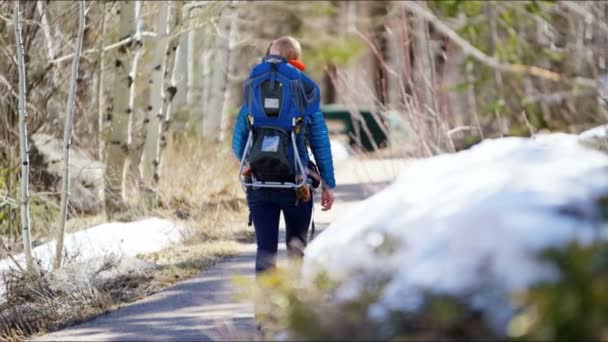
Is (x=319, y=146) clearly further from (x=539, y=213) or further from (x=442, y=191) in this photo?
(x=539, y=213)

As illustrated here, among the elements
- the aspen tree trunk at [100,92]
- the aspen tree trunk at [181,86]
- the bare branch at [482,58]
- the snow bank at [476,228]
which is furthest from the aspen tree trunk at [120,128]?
the snow bank at [476,228]

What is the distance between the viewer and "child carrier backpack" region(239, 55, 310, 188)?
294 inches

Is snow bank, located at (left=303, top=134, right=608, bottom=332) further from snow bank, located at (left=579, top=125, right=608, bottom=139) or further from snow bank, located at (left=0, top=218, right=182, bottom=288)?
snow bank, located at (left=0, top=218, right=182, bottom=288)

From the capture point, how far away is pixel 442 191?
520cm

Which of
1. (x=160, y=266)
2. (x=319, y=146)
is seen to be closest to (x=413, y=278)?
(x=319, y=146)

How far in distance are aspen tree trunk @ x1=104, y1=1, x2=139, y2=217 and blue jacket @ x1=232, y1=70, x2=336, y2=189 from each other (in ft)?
24.5

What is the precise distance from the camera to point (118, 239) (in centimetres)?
1210

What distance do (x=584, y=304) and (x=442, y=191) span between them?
122 centimetres

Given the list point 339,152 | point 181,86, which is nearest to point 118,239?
point 181,86

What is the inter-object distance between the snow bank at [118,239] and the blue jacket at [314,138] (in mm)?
3358

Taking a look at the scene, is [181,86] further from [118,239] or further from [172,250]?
[172,250]

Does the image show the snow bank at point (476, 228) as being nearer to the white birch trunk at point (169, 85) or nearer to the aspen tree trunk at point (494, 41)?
the white birch trunk at point (169, 85)

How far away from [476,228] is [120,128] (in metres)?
11.1

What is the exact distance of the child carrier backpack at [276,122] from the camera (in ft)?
24.5
